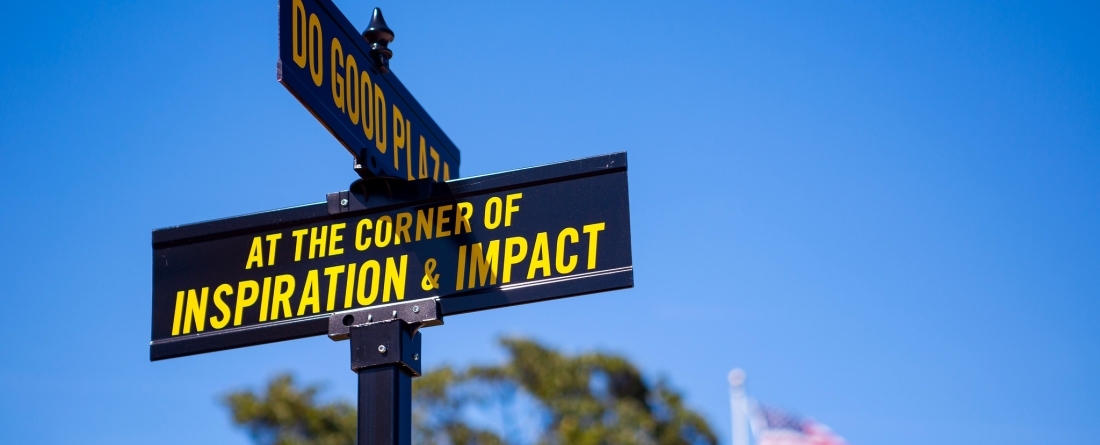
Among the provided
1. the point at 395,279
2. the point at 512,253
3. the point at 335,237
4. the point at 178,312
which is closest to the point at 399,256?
the point at 395,279

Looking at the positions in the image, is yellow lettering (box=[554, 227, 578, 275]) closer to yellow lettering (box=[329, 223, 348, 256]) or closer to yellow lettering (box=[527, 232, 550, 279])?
yellow lettering (box=[527, 232, 550, 279])

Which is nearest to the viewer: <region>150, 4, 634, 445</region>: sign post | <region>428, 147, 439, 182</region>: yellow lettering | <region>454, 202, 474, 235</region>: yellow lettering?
<region>150, 4, 634, 445</region>: sign post

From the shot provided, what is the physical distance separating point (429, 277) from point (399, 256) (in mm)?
156

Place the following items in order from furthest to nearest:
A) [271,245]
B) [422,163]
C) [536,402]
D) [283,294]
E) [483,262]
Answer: [536,402]
[422,163]
[271,245]
[283,294]
[483,262]

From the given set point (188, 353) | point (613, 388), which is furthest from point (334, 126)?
point (613, 388)

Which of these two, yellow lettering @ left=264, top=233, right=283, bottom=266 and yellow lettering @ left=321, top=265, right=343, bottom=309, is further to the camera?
yellow lettering @ left=264, top=233, right=283, bottom=266

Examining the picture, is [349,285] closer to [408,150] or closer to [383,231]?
[383,231]

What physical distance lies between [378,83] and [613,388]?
22.5 metres

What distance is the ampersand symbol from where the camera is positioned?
15.4ft

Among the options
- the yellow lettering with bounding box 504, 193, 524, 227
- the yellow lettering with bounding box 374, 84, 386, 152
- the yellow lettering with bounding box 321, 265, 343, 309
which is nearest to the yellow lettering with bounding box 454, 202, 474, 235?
the yellow lettering with bounding box 504, 193, 524, 227

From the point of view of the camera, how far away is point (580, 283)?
456 cm

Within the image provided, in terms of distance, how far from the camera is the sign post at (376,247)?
456 centimetres

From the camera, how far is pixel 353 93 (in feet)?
15.5

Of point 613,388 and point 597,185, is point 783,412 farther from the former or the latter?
point 613,388
